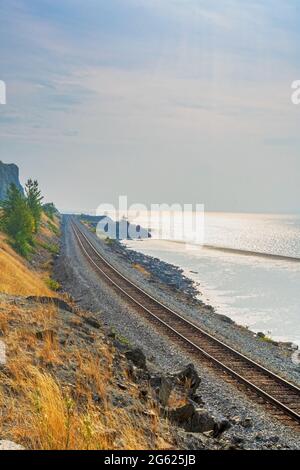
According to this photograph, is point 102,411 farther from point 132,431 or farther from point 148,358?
point 148,358

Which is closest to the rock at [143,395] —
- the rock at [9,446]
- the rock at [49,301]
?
the rock at [9,446]

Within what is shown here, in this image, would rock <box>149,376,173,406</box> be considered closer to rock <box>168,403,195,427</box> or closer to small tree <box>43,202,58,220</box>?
rock <box>168,403,195,427</box>

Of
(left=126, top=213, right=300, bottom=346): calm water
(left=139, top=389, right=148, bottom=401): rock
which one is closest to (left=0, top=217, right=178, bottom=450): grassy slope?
(left=139, top=389, right=148, bottom=401): rock

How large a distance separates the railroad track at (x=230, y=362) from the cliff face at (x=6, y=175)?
14323 cm

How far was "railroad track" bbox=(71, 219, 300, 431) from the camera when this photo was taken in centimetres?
1269

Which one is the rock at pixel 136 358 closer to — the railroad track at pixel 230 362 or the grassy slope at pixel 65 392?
the grassy slope at pixel 65 392

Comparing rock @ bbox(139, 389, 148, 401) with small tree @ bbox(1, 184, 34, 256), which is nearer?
rock @ bbox(139, 389, 148, 401)

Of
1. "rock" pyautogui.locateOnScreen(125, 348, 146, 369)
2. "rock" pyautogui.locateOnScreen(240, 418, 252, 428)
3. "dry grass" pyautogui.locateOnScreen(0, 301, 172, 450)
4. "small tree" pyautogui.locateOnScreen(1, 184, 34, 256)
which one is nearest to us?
"dry grass" pyautogui.locateOnScreen(0, 301, 172, 450)

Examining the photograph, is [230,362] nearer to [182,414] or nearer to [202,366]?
→ [202,366]

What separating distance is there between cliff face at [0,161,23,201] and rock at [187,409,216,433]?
516 feet

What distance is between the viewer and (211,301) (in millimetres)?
40312

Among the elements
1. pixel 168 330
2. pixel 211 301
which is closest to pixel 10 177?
pixel 211 301

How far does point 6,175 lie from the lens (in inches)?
6855
